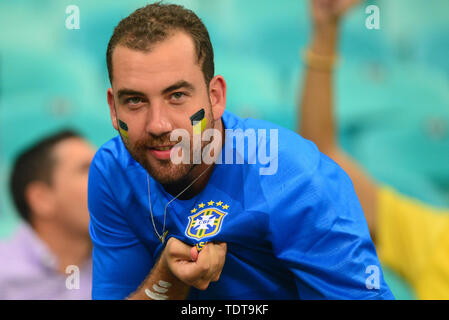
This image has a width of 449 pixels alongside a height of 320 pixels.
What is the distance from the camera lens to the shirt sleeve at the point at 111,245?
3.04ft

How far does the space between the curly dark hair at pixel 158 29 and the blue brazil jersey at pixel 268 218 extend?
0.13 m

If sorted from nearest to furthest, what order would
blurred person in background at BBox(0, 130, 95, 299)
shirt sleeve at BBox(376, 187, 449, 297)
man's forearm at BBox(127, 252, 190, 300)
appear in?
man's forearm at BBox(127, 252, 190, 300) < shirt sleeve at BBox(376, 187, 449, 297) < blurred person in background at BBox(0, 130, 95, 299)

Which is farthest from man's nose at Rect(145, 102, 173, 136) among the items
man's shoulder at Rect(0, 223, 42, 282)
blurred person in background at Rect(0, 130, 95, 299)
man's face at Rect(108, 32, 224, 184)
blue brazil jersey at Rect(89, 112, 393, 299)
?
man's shoulder at Rect(0, 223, 42, 282)

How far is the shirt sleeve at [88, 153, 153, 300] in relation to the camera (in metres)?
0.93

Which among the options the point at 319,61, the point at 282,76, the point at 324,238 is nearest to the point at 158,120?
the point at 324,238

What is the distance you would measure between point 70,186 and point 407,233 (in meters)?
1.07

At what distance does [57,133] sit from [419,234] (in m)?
1.18

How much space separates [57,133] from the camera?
203 cm

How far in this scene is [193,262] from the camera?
0.78 meters

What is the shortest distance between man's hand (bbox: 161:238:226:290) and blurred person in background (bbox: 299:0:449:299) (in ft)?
1.57

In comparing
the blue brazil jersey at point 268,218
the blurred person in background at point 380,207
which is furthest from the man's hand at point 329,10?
the blue brazil jersey at point 268,218

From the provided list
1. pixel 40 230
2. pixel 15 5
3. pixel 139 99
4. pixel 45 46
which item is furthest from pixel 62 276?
pixel 139 99

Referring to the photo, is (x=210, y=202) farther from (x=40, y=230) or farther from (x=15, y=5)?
(x=15, y=5)

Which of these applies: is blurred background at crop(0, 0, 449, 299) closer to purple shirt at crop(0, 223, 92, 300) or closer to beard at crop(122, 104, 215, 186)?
purple shirt at crop(0, 223, 92, 300)
